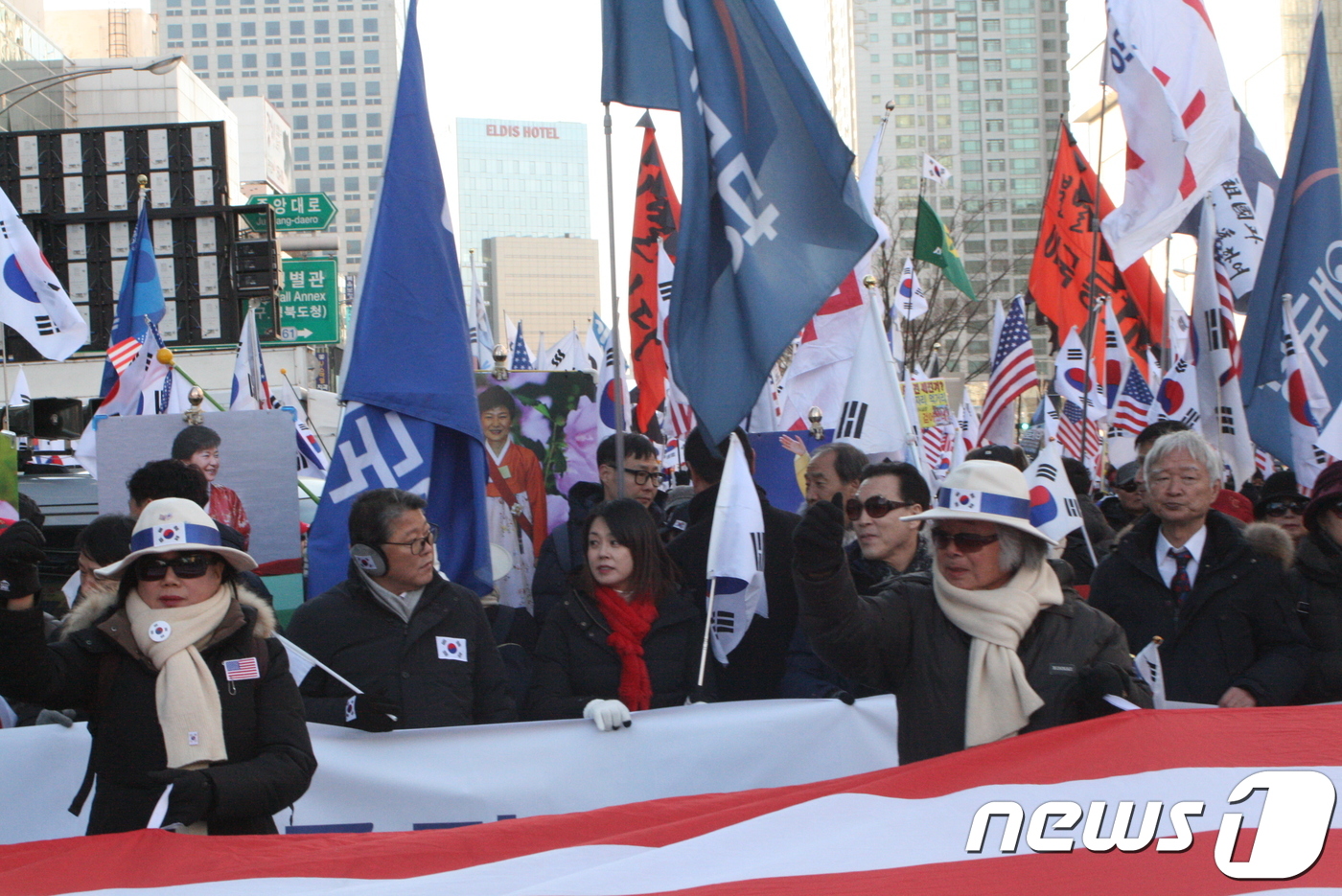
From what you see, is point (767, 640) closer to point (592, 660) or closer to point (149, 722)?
point (592, 660)

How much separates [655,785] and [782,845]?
4.83 feet

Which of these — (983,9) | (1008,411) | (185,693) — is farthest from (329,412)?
(983,9)

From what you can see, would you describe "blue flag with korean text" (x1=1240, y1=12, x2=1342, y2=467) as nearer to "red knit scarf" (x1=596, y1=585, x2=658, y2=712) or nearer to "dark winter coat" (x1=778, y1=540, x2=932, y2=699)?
"dark winter coat" (x1=778, y1=540, x2=932, y2=699)

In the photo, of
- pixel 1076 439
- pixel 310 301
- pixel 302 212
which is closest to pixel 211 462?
pixel 1076 439

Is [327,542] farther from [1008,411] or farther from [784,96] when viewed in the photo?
[1008,411]

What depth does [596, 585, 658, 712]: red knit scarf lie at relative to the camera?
4422mm

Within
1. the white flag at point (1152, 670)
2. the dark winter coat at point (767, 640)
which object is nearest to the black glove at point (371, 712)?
the dark winter coat at point (767, 640)

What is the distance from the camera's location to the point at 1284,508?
18.5 feet

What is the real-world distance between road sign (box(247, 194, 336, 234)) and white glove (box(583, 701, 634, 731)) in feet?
90.0

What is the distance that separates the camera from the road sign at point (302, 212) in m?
30.3

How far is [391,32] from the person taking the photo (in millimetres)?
155750

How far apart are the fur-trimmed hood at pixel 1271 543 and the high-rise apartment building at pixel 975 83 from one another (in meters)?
122

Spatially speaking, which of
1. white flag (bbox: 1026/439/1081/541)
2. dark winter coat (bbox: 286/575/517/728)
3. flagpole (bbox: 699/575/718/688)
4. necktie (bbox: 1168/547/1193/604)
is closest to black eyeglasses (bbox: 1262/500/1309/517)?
necktie (bbox: 1168/547/1193/604)

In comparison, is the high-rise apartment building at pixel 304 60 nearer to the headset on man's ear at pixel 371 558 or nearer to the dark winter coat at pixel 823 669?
the dark winter coat at pixel 823 669
